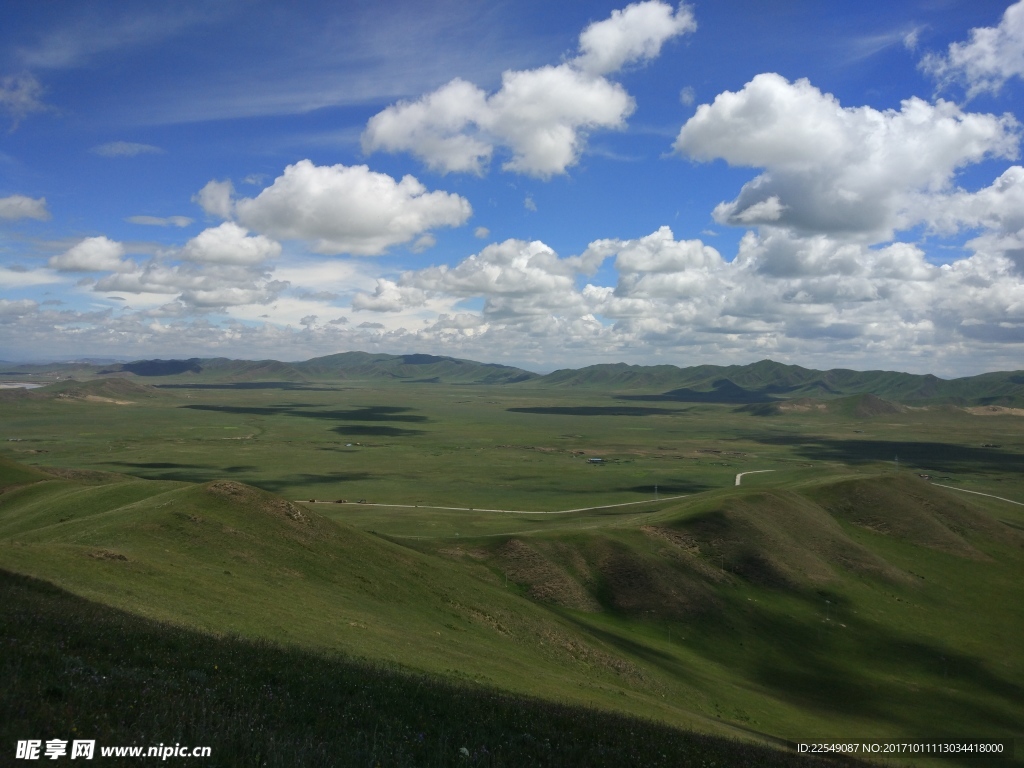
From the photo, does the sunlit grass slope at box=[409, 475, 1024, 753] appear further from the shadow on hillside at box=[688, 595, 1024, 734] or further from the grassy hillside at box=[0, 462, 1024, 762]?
the grassy hillside at box=[0, 462, 1024, 762]

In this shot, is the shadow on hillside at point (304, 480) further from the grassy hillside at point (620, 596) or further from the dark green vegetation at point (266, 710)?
the dark green vegetation at point (266, 710)

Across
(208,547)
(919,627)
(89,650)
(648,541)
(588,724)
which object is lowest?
(919,627)

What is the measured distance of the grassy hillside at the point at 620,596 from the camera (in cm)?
3731

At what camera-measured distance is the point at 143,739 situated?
11.8 meters

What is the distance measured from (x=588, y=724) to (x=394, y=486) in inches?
6315

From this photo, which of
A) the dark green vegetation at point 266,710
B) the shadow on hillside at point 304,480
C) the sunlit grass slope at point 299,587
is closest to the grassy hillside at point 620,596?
the sunlit grass slope at point 299,587

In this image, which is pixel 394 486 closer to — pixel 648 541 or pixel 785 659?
pixel 648 541

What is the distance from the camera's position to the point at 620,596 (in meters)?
79.1

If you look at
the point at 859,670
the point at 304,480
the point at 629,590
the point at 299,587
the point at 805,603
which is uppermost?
the point at 299,587

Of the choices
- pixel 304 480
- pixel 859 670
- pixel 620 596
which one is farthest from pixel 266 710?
pixel 304 480

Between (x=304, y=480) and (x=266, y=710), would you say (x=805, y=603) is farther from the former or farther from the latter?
(x=304, y=480)

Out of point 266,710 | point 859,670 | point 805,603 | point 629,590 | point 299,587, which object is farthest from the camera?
point 805,603

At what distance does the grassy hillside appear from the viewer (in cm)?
3731

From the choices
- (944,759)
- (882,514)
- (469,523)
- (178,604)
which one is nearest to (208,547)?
(178,604)
